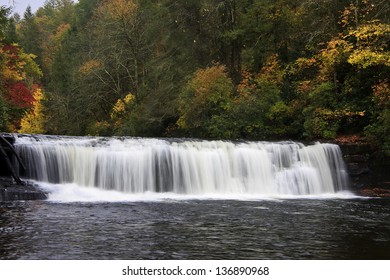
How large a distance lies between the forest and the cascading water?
2.96 meters

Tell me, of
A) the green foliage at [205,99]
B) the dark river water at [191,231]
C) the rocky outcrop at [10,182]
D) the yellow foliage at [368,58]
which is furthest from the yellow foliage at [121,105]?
the dark river water at [191,231]

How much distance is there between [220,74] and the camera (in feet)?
84.1

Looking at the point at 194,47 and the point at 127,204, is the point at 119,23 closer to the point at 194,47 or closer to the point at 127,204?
the point at 194,47

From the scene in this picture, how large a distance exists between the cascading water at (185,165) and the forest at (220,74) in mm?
2960

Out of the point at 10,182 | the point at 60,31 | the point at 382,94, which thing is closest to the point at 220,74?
the point at 382,94

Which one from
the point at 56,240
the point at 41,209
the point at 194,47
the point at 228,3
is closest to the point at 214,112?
the point at 194,47

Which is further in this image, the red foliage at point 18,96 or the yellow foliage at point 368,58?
the red foliage at point 18,96

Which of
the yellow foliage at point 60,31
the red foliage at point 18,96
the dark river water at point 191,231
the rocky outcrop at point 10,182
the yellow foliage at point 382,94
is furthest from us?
the yellow foliage at point 60,31

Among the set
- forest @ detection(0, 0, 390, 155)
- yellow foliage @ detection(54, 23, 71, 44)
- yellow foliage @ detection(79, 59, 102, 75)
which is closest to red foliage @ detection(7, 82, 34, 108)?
forest @ detection(0, 0, 390, 155)

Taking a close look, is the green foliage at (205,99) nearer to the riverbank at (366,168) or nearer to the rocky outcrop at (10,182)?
the riverbank at (366,168)

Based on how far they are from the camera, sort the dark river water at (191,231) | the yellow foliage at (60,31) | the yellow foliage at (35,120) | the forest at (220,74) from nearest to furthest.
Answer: the dark river water at (191,231), the forest at (220,74), the yellow foliage at (35,120), the yellow foliage at (60,31)

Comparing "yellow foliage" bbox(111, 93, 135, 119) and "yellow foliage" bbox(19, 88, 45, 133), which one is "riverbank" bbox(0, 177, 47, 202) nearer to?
"yellow foliage" bbox(111, 93, 135, 119)

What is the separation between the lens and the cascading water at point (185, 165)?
1630cm

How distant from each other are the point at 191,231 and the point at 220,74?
17.2 meters
